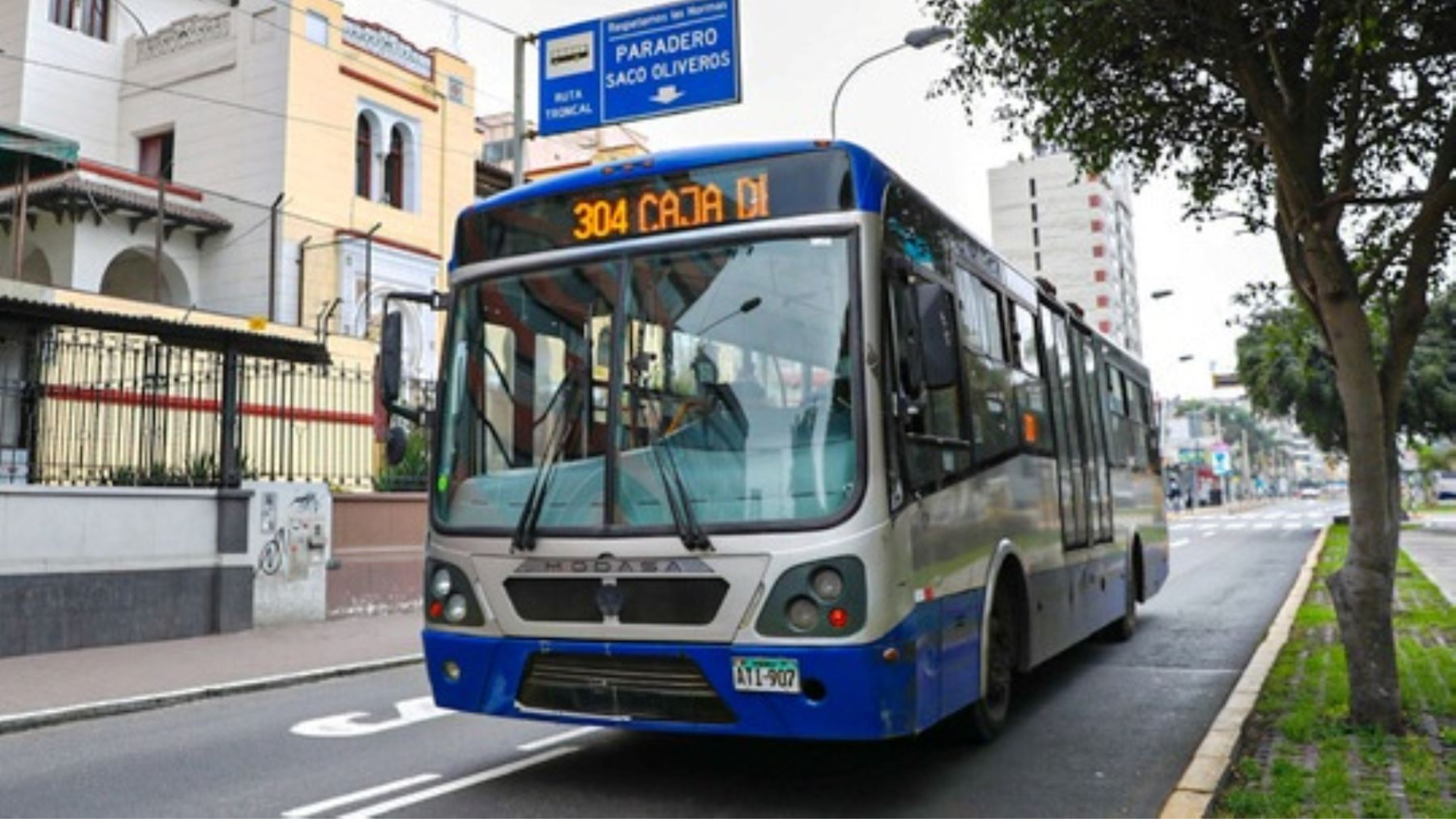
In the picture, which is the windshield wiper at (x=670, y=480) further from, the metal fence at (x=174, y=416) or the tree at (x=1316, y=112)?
the metal fence at (x=174, y=416)

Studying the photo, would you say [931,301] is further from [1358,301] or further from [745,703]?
[1358,301]

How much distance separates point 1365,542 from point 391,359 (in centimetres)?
599

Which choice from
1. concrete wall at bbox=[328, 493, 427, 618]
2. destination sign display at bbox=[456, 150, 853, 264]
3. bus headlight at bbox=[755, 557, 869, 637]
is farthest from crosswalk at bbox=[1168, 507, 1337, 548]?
bus headlight at bbox=[755, 557, 869, 637]

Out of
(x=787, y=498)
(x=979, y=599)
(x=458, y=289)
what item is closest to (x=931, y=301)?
Result: (x=787, y=498)

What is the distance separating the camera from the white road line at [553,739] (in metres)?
6.95

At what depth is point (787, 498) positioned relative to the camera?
198 inches

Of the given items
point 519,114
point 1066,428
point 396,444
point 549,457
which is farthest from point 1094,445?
point 519,114

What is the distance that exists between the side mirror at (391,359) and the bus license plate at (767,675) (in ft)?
8.55

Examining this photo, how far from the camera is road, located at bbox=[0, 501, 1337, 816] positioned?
5.66m

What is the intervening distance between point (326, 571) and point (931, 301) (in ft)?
38.4

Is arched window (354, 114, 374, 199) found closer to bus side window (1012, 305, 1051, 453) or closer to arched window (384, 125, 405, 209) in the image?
arched window (384, 125, 405, 209)

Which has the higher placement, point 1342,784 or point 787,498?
point 787,498

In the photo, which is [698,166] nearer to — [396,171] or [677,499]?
[677,499]

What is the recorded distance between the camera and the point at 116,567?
39.7 ft
